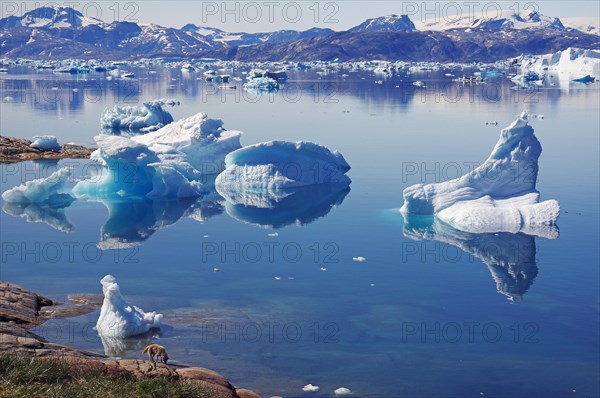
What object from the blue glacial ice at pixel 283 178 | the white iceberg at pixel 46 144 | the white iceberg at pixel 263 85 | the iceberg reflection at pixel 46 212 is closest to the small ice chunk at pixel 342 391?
the iceberg reflection at pixel 46 212

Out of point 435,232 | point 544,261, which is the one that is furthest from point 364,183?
point 544,261

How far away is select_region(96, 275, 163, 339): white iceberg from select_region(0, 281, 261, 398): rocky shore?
90 cm

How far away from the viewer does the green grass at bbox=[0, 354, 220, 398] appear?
20.4 ft

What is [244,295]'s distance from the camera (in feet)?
40.5

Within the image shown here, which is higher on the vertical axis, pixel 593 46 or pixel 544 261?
pixel 593 46

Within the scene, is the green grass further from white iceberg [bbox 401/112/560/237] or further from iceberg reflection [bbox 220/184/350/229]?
white iceberg [bbox 401/112/560/237]

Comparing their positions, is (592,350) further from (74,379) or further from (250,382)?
(74,379)

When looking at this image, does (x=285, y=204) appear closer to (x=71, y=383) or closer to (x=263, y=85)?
(x=71, y=383)

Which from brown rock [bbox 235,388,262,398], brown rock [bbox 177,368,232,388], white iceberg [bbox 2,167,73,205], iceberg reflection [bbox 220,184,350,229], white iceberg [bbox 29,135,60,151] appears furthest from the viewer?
white iceberg [bbox 29,135,60,151]

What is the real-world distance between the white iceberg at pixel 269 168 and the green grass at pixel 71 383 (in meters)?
13.2

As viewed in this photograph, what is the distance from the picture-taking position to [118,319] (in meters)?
10.4

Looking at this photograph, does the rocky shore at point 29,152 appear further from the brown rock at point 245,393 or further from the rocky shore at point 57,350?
the brown rock at point 245,393

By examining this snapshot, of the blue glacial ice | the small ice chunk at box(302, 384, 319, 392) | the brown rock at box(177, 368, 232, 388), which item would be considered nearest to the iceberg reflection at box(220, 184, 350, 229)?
the blue glacial ice

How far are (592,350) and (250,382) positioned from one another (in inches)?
174
